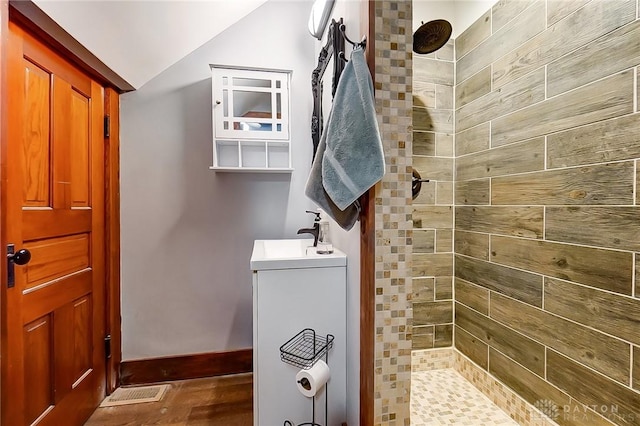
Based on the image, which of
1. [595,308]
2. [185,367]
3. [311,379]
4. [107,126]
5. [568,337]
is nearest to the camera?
[311,379]

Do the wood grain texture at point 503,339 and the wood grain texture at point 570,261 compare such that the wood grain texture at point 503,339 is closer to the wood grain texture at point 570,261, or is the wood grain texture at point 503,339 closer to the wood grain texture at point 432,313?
the wood grain texture at point 432,313

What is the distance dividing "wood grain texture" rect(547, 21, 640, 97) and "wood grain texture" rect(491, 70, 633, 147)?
3 centimetres

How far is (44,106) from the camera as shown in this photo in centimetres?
134

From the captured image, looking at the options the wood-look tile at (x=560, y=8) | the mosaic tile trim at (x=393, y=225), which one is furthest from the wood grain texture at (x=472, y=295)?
the wood-look tile at (x=560, y=8)

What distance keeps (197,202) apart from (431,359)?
1.93 meters

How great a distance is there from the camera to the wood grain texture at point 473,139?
1788 millimetres

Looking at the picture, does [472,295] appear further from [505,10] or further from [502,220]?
[505,10]

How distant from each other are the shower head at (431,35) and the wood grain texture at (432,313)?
1.64m

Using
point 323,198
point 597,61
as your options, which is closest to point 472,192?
point 597,61

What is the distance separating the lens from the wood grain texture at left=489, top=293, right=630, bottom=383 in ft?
3.70

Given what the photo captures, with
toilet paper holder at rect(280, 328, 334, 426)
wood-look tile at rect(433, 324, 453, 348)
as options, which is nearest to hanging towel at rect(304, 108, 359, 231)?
toilet paper holder at rect(280, 328, 334, 426)

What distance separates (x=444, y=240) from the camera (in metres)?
2.06

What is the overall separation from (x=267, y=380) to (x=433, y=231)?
4.60 feet

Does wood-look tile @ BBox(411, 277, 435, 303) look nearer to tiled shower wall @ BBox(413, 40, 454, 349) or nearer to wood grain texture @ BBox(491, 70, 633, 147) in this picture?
tiled shower wall @ BBox(413, 40, 454, 349)
